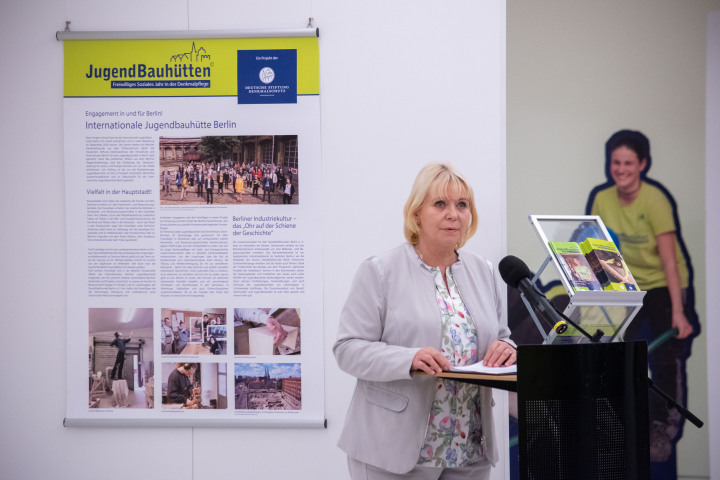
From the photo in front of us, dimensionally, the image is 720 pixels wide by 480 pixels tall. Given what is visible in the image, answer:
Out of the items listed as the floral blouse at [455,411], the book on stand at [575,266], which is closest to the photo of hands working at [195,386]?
the floral blouse at [455,411]

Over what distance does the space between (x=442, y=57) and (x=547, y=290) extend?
4.49ft

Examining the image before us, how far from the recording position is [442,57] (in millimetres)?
3443

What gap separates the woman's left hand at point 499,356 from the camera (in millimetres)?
2027

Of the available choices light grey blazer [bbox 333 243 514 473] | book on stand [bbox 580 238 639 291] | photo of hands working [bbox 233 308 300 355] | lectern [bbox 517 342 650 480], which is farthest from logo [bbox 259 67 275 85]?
lectern [bbox 517 342 650 480]

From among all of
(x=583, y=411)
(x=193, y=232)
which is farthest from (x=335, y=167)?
(x=583, y=411)

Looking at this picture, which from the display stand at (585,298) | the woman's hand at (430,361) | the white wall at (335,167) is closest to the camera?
the display stand at (585,298)

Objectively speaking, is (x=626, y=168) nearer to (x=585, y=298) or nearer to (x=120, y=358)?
(x=585, y=298)

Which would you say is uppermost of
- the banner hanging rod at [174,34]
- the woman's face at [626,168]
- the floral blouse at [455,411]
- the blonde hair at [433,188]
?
the banner hanging rod at [174,34]

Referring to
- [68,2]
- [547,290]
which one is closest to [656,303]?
[547,290]

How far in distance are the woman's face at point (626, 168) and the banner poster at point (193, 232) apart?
1.63 m

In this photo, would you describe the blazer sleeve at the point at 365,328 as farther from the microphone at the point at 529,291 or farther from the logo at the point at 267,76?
the logo at the point at 267,76

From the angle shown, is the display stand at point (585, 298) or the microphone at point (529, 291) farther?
the display stand at point (585, 298)

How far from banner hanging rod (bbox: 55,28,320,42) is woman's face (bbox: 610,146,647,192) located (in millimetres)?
1768

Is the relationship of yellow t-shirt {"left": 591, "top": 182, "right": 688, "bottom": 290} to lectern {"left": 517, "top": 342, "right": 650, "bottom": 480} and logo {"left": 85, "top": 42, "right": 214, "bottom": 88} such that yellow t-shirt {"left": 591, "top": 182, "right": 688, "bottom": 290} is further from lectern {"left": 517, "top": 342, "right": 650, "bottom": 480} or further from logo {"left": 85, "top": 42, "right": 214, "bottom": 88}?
logo {"left": 85, "top": 42, "right": 214, "bottom": 88}
